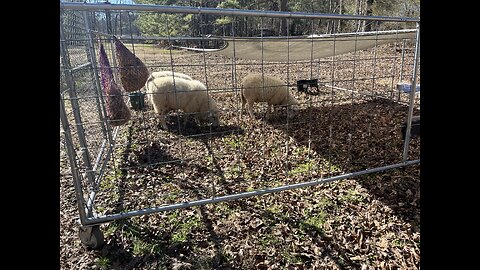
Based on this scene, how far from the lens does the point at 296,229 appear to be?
10.1ft

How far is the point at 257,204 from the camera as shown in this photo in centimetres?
352

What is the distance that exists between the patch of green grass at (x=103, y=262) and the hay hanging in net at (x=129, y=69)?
251 centimetres

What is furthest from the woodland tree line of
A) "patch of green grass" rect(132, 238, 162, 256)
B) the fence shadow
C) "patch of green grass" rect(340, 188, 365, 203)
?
"patch of green grass" rect(132, 238, 162, 256)

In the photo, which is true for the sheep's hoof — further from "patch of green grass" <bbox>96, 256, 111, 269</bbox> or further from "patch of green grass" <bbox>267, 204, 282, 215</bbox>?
"patch of green grass" <bbox>267, 204, 282, 215</bbox>

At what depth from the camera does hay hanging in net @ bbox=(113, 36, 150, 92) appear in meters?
4.17

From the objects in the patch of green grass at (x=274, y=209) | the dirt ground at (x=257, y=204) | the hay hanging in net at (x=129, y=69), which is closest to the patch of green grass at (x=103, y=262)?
the dirt ground at (x=257, y=204)

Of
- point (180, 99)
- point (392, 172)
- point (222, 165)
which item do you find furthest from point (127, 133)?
point (392, 172)

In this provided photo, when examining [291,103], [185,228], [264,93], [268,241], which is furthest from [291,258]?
[291,103]

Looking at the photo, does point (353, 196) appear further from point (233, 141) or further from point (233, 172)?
point (233, 141)

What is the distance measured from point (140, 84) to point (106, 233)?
252cm

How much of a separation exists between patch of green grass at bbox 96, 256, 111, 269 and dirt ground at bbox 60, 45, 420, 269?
0.5 inches
